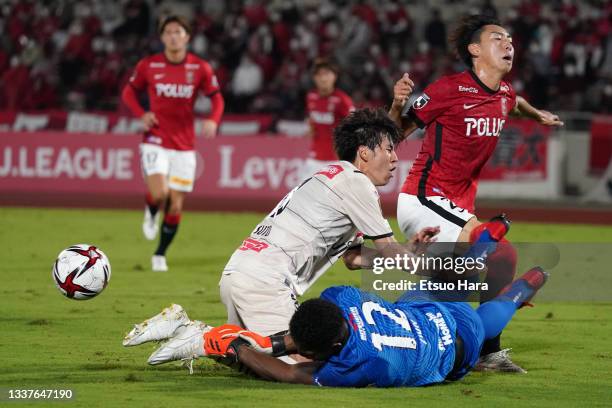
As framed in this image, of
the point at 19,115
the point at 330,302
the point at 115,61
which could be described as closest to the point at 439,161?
the point at 330,302

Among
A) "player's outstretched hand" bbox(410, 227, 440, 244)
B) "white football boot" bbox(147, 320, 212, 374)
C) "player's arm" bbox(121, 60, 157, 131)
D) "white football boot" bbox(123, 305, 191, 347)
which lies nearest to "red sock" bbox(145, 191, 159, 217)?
"player's arm" bbox(121, 60, 157, 131)

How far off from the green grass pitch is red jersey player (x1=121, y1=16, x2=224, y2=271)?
961 mm

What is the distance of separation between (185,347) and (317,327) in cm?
107

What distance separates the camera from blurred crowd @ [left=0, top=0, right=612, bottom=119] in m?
23.4

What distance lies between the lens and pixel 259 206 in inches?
812

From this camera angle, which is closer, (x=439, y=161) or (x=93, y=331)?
(x=439, y=161)

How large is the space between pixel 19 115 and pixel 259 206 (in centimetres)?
564

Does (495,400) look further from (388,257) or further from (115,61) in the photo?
(115,61)

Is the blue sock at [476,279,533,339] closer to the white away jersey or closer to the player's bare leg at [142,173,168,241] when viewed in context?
the white away jersey

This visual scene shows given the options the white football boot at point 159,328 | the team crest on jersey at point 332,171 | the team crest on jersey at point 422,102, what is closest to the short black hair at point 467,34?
the team crest on jersey at point 422,102


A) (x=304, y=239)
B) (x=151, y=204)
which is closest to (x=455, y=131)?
(x=304, y=239)

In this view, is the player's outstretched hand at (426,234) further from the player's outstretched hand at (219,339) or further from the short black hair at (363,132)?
the player's outstretched hand at (219,339)

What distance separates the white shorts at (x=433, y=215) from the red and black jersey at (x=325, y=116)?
795cm

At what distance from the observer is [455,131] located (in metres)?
7.78
